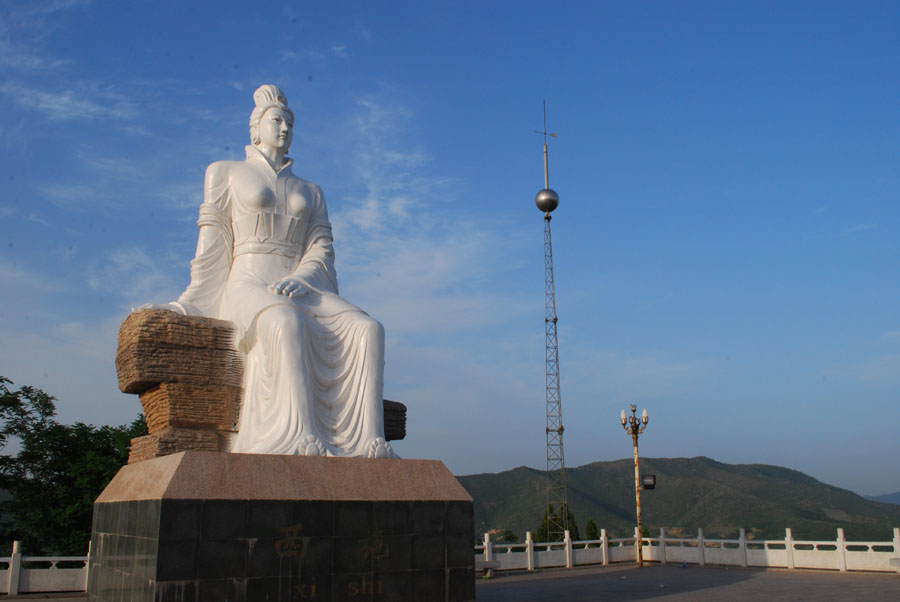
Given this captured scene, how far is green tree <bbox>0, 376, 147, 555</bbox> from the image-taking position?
14.1 m

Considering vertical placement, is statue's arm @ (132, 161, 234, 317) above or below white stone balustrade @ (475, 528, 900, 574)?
above

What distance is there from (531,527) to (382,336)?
125 ft

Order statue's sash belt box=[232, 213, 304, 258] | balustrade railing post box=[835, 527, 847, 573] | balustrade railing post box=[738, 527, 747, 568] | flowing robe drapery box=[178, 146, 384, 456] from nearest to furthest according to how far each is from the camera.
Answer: flowing robe drapery box=[178, 146, 384, 456] → statue's sash belt box=[232, 213, 304, 258] → balustrade railing post box=[835, 527, 847, 573] → balustrade railing post box=[738, 527, 747, 568]

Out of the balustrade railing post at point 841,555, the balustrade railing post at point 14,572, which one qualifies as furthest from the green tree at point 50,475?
the balustrade railing post at point 841,555

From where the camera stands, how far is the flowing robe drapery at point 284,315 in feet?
17.0

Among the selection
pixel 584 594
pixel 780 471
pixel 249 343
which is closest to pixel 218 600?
pixel 249 343

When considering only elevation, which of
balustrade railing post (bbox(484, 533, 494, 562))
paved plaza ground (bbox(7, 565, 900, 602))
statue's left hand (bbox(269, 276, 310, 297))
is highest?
statue's left hand (bbox(269, 276, 310, 297))

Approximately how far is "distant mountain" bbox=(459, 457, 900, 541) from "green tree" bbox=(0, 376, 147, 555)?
23997 millimetres

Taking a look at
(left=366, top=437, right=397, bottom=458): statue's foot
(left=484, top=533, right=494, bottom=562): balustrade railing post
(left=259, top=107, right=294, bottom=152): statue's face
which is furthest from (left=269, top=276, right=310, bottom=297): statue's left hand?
(left=484, top=533, right=494, bottom=562): balustrade railing post

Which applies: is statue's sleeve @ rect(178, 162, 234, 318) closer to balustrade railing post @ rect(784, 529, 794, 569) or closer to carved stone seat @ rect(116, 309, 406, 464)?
carved stone seat @ rect(116, 309, 406, 464)

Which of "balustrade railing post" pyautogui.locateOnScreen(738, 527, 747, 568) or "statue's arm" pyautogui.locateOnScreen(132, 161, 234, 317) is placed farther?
"balustrade railing post" pyautogui.locateOnScreen(738, 527, 747, 568)

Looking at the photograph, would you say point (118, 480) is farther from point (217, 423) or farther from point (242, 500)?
point (242, 500)

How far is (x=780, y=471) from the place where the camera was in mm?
63688

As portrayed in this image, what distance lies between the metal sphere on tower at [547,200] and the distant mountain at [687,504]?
22.1 m
